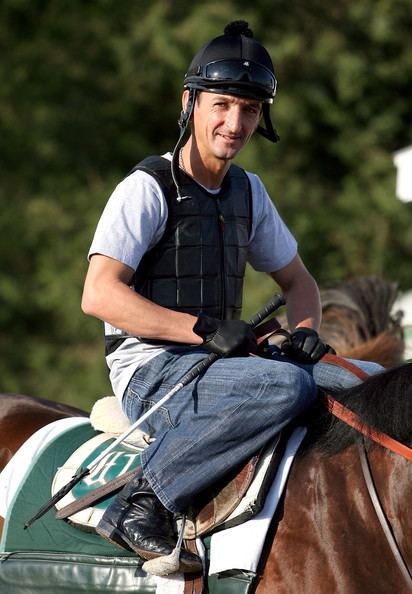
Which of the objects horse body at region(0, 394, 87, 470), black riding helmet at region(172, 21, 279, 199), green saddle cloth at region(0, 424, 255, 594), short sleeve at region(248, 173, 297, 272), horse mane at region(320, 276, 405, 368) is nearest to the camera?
green saddle cloth at region(0, 424, 255, 594)

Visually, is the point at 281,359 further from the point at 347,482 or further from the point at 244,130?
the point at 244,130

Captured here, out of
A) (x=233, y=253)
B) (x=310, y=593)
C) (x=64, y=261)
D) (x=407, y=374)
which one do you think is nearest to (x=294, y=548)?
(x=310, y=593)

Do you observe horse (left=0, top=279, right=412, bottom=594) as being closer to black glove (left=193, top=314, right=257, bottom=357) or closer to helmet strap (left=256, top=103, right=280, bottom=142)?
black glove (left=193, top=314, right=257, bottom=357)

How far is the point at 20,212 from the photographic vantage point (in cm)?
1452

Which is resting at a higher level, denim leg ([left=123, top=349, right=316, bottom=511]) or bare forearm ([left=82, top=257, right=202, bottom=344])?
bare forearm ([left=82, top=257, right=202, bottom=344])

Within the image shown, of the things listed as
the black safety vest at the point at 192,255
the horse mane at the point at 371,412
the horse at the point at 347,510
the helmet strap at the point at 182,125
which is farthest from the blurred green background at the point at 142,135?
the horse at the point at 347,510

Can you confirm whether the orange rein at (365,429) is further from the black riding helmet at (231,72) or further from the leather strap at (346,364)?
the black riding helmet at (231,72)

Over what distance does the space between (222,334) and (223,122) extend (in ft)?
2.65

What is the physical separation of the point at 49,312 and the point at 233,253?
37.4 ft

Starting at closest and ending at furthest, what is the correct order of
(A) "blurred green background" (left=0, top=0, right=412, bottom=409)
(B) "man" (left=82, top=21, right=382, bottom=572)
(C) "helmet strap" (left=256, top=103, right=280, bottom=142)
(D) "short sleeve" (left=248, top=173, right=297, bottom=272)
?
(B) "man" (left=82, top=21, right=382, bottom=572) → (C) "helmet strap" (left=256, top=103, right=280, bottom=142) → (D) "short sleeve" (left=248, top=173, right=297, bottom=272) → (A) "blurred green background" (left=0, top=0, right=412, bottom=409)

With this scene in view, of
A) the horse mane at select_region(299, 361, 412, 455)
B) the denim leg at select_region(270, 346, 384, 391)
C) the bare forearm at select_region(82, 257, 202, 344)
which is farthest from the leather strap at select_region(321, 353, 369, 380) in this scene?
the bare forearm at select_region(82, 257, 202, 344)

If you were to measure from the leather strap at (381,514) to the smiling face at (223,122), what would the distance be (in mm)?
1175

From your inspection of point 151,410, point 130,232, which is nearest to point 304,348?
point 151,410

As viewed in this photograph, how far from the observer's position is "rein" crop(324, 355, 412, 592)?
3.23m
